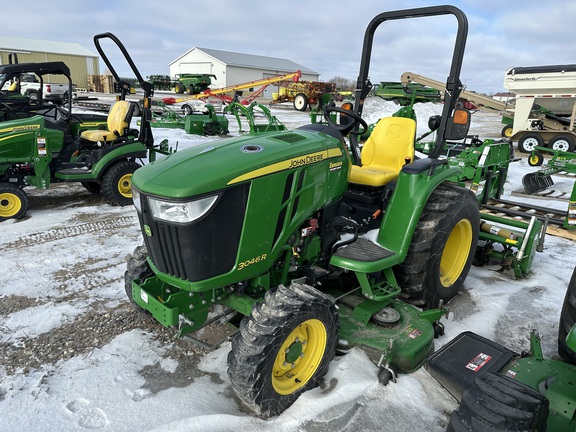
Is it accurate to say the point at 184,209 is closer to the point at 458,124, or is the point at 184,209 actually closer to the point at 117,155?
the point at 458,124

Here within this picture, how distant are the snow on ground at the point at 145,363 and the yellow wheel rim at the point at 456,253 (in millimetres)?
264

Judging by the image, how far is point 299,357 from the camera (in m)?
2.56

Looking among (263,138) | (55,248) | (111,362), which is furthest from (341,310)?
(55,248)

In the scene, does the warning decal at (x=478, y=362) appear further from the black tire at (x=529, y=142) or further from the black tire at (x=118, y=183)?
the black tire at (x=529, y=142)

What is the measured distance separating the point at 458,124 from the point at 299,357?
2.02 m

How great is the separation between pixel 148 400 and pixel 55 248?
290 centimetres

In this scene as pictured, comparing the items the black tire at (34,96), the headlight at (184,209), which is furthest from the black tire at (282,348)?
the black tire at (34,96)

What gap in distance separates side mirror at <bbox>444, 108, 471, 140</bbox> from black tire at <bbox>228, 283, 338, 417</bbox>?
1634 millimetres

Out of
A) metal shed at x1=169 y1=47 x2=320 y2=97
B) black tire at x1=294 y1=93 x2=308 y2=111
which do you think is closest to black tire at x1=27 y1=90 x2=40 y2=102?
black tire at x1=294 y1=93 x2=308 y2=111

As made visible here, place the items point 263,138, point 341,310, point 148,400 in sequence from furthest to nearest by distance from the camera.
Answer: point 341,310 → point 263,138 → point 148,400

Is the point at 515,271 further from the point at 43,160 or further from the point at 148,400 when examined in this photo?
the point at 43,160

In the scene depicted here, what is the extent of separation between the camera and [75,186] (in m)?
7.68

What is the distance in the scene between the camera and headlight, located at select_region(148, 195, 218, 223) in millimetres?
2180

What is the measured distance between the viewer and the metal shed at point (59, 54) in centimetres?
4366
